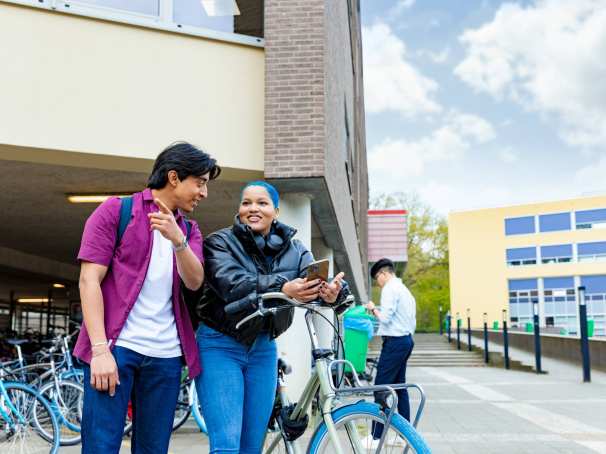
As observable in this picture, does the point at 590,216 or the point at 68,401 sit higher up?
the point at 590,216

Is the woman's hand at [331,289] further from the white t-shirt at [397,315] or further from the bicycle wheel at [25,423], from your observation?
the white t-shirt at [397,315]

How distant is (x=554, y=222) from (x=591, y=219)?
10.4 ft

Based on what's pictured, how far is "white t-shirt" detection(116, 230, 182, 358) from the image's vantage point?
2.69 m

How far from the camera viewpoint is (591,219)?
202 feet

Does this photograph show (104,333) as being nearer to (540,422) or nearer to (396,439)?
(396,439)

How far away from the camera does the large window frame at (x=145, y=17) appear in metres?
7.18

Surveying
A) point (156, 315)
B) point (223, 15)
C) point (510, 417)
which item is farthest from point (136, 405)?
point (510, 417)

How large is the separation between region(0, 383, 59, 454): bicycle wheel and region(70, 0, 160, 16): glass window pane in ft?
13.6

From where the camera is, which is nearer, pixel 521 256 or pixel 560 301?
pixel 560 301

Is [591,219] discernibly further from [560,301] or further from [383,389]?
[383,389]

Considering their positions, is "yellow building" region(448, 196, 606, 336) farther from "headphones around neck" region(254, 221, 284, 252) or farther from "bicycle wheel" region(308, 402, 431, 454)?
"headphones around neck" region(254, 221, 284, 252)

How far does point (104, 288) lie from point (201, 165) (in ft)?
2.06

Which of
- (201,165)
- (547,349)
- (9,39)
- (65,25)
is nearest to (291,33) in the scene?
(65,25)

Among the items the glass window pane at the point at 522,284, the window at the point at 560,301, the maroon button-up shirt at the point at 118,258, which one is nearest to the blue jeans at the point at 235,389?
the maroon button-up shirt at the point at 118,258
